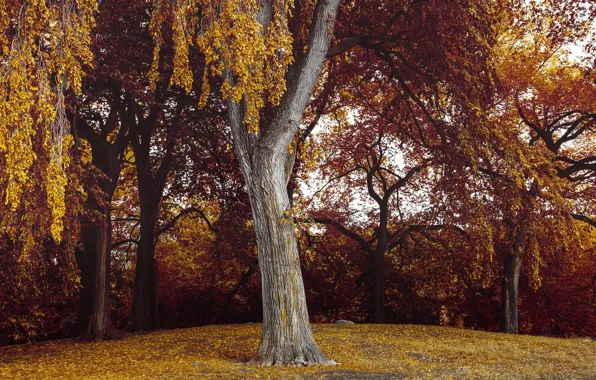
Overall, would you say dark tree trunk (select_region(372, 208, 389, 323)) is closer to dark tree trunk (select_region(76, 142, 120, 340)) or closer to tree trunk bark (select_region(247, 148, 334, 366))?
dark tree trunk (select_region(76, 142, 120, 340))

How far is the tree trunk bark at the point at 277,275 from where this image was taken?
851 centimetres

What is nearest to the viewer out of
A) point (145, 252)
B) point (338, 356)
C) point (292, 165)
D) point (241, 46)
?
point (241, 46)

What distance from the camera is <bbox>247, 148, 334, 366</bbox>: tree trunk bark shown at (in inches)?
335

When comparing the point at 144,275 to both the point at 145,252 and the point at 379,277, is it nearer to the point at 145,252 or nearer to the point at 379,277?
the point at 145,252

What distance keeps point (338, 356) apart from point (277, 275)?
1679 mm

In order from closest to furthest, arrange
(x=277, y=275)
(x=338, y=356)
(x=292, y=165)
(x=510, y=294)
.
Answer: (x=277, y=275) → (x=338, y=356) → (x=292, y=165) → (x=510, y=294)

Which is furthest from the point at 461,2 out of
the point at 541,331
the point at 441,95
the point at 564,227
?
the point at 541,331

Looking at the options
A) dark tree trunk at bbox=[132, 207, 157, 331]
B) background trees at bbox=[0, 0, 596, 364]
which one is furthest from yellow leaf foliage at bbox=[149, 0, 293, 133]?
dark tree trunk at bbox=[132, 207, 157, 331]

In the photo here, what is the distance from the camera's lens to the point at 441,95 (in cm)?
1260

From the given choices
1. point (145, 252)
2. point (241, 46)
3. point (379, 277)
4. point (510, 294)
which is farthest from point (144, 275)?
point (510, 294)

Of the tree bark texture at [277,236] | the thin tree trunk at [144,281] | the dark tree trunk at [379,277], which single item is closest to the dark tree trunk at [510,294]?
the dark tree trunk at [379,277]

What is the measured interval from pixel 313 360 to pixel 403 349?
2.25 m

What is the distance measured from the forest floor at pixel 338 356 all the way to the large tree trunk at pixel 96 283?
0.67 meters

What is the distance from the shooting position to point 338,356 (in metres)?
9.28
